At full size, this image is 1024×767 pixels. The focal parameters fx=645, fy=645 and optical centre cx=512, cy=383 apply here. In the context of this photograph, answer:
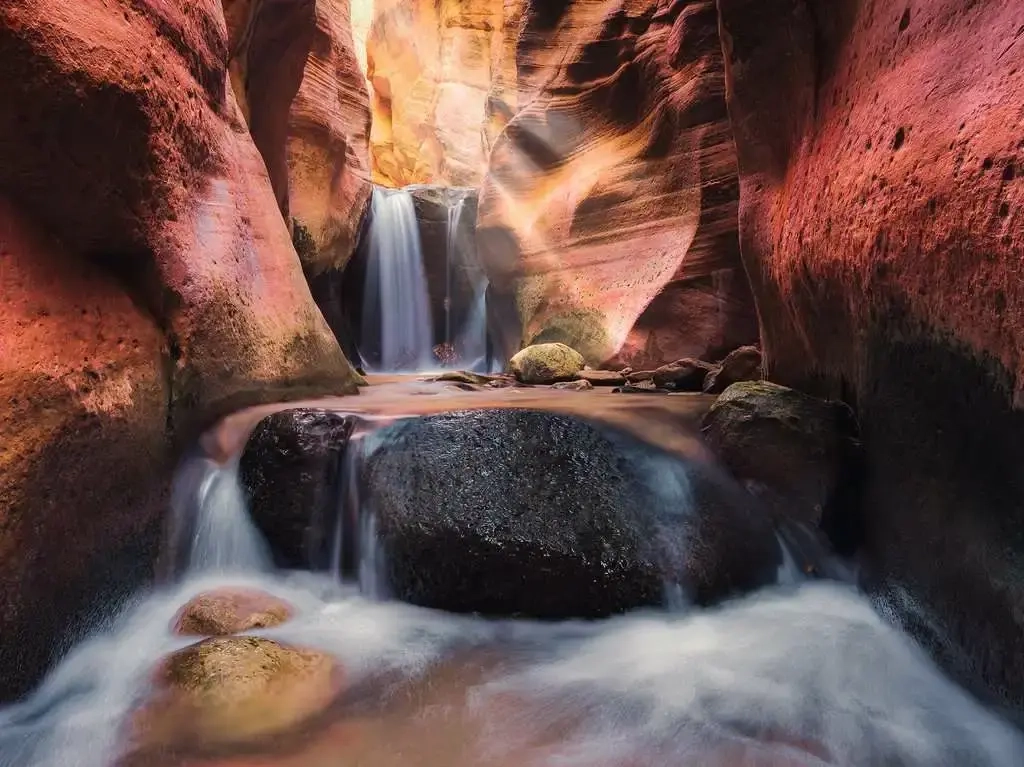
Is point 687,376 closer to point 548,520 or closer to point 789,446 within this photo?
point 789,446

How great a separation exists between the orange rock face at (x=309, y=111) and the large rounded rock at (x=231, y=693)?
5778 millimetres

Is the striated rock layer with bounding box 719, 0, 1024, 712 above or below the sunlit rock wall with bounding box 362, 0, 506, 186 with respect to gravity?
below

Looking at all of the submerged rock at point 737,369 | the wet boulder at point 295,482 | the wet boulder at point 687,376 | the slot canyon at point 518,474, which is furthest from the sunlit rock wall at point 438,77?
the wet boulder at point 295,482

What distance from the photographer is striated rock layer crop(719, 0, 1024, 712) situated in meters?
2.04

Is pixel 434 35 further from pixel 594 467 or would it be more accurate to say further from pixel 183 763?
pixel 183 763

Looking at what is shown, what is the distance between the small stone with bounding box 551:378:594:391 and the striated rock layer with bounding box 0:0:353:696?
10.6 feet

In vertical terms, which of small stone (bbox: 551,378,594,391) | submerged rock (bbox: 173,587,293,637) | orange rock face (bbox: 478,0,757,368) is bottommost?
submerged rock (bbox: 173,587,293,637)

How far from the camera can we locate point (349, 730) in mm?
2107

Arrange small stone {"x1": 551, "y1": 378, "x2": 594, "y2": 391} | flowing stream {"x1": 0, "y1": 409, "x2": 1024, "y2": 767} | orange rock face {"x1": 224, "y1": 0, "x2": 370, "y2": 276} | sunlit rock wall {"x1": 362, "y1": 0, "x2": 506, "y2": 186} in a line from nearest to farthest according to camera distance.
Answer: flowing stream {"x1": 0, "y1": 409, "x2": 1024, "y2": 767} → small stone {"x1": 551, "y1": 378, "x2": 594, "y2": 391} → orange rock face {"x1": 224, "y1": 0, "x2": 370, "y2": 276} → sunlit rock wall {"x1": 362, "y1": 0, "x2": 506, "y2": 186}

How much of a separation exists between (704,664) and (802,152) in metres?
3.01

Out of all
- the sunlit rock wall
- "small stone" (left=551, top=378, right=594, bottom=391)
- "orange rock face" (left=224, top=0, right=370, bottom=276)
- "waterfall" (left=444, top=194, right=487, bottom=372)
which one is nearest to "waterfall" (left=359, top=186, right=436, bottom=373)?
"waterfall" (left=444, top=194, right=487, bottom=372)

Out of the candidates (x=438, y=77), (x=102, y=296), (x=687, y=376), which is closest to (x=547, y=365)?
(x=687, y=376)

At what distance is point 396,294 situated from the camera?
12570 millimetres

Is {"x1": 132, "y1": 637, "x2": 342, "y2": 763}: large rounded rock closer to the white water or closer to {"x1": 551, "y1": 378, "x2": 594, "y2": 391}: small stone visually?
the white water
